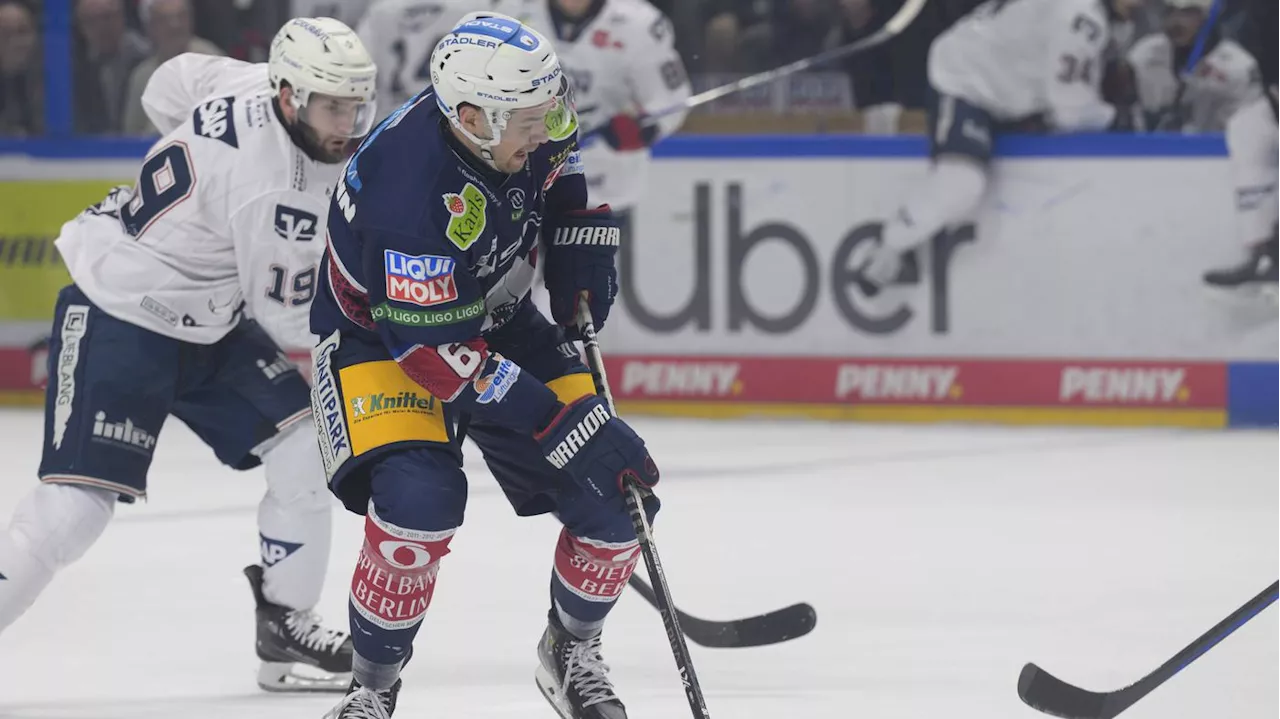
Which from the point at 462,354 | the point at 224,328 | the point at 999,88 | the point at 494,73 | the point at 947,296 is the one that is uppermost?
the point at 494,73

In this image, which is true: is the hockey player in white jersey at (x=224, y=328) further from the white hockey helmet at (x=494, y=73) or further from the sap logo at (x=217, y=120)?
the white hockey helmet at (x=494, y=73)

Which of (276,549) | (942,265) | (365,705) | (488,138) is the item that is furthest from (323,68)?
(942,265)

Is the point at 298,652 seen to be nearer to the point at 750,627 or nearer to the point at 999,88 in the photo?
the point at 750,627

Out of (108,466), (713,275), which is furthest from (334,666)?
(713,275)

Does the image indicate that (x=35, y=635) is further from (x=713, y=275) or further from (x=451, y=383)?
(x=713, y=275)

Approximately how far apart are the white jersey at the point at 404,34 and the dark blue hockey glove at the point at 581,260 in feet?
15.0

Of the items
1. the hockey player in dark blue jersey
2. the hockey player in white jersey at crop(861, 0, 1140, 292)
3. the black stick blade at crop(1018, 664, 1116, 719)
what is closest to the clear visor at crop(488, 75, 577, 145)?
the hockey player in dark blue jersey

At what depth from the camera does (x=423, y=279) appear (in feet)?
9.75

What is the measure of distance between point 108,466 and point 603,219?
97cm

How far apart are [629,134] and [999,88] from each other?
1307mm

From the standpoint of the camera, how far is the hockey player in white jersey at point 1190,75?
715 cm

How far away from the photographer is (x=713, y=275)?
7656mm

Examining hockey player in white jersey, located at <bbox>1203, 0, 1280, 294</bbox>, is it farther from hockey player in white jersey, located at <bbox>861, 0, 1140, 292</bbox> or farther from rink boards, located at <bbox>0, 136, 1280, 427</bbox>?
hockey player in white jersey, located at <bbox>861, 0, 1140, 292</bbox>

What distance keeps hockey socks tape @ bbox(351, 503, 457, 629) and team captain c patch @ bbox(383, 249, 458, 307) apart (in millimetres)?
341
